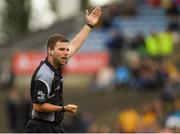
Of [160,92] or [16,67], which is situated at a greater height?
[16,67]

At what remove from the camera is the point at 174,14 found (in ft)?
86.4

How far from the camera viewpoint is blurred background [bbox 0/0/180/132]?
1952 cm

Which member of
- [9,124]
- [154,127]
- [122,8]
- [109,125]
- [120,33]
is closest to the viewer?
[154,127]

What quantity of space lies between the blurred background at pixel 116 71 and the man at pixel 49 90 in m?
5.25

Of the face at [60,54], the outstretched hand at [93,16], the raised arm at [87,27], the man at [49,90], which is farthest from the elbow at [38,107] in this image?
the outstretched hand at [93,16]

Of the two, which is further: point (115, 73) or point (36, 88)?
point (115, 73)

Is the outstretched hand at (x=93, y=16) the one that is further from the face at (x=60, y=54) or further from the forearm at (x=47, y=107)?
the forearm at (x=47, y=107)

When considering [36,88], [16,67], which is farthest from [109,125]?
[36,88]

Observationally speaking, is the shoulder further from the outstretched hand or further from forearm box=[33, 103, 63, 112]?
the outstretched hand

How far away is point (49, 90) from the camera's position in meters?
9.77

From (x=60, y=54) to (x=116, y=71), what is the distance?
41.2ft

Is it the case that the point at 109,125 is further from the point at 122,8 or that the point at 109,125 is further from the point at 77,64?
the point at 122,8

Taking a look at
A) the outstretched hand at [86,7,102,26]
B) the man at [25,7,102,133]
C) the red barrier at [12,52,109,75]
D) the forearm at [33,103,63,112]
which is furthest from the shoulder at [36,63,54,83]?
the red barrier at [12,52,109,75]

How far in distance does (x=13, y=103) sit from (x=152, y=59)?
12.8ft
